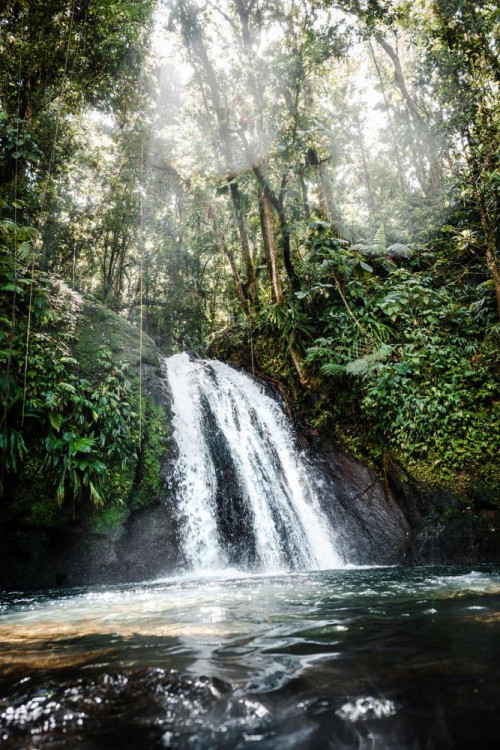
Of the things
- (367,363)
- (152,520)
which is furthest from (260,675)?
(367,363)

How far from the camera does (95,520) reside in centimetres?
647

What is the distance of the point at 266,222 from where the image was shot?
10.8 meters

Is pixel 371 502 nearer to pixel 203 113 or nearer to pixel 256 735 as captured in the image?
pixel 256 735

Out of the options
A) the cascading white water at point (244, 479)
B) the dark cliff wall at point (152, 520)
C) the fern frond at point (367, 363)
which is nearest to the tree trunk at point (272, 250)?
the cascading white water at point (244, 479)

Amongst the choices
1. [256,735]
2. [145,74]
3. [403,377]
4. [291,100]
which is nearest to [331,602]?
[256,735]

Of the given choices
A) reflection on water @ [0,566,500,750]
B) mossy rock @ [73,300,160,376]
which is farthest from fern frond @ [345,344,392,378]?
reflection on water @ [0,566,500,750]

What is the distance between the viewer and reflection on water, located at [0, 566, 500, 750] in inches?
56.6

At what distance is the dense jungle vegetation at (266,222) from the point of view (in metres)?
7.27

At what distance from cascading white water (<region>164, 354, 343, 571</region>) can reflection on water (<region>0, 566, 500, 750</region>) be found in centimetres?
320

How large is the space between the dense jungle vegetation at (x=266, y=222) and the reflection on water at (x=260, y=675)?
3.91 m

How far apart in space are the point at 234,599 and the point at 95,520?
3382mm

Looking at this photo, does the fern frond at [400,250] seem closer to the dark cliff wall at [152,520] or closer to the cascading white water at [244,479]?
the cascading white water at [244,479]

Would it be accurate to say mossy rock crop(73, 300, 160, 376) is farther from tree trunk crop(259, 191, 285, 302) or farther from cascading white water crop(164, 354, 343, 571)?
tree trunk crop(259, 191, 285, 302)

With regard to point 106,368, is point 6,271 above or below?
above
